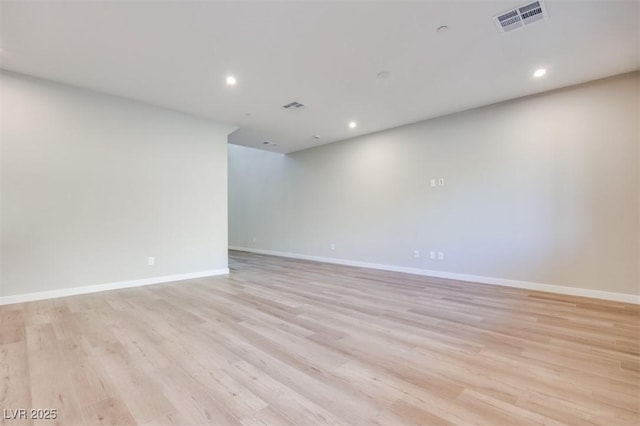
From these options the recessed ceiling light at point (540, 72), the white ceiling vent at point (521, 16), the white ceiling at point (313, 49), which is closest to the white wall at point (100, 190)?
the white ceiling at point (313, 49)

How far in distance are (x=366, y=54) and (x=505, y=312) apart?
3.21 m

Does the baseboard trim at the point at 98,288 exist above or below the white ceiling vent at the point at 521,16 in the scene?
below

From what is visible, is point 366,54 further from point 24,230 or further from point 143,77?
point 24,230

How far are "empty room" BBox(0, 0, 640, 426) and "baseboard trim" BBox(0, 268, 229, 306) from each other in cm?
2

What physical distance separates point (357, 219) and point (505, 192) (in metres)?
2.86

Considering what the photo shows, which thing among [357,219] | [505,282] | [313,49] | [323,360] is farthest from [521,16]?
[357,219]

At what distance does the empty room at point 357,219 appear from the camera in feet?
5.81

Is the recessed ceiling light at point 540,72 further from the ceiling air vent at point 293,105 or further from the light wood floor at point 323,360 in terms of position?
the ceiling air vent at point 293,105

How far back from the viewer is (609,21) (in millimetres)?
2570

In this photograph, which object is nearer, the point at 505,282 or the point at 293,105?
the point at 505,282

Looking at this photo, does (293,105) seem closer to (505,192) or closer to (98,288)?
(505,192)

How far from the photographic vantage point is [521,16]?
250 cm

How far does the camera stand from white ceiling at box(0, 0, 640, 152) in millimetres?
2439

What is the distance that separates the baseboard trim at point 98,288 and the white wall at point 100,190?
49mm
